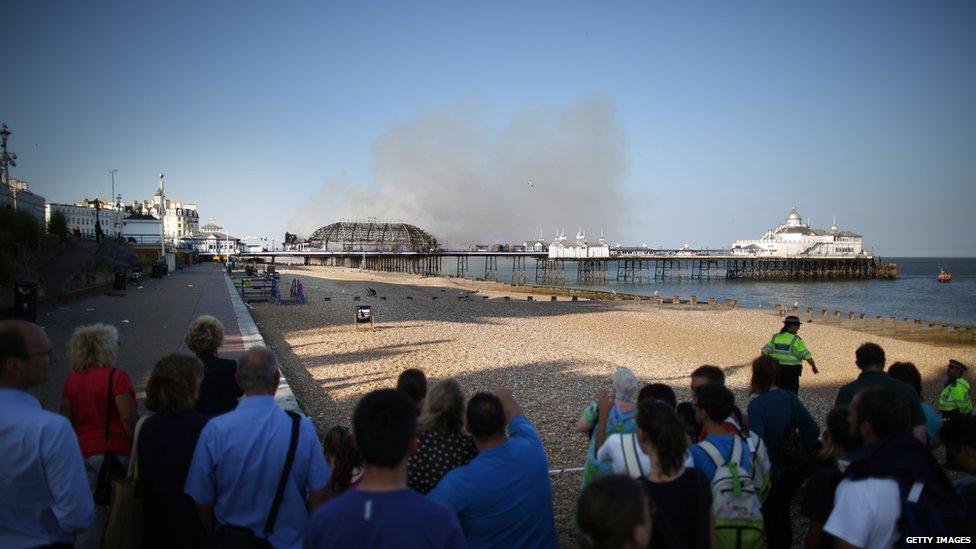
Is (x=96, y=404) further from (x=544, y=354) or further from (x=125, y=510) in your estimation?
(x=544, y=354)

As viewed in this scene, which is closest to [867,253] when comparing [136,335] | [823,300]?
[823,300]

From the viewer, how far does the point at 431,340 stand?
16.2 m

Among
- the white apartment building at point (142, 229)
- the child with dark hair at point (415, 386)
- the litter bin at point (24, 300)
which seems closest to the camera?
the child with dark hair at point (415, 386)

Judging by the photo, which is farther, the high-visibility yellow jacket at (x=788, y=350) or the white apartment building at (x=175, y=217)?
the white apartment building at (x=175, y=217)

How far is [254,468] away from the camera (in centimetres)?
269

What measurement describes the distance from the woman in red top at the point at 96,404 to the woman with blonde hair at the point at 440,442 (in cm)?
180

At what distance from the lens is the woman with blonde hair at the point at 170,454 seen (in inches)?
115

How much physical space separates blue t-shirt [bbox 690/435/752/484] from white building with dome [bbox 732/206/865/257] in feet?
367

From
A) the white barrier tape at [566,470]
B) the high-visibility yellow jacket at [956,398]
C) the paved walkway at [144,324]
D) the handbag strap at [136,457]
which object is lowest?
the white barrier tape at [566,470]

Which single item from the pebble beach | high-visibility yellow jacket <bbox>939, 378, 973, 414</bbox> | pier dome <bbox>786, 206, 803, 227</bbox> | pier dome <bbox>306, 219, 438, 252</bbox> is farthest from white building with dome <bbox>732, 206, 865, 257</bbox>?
high-visibility yellow jacket <bbox>939, 378, 973, 414</bbox>

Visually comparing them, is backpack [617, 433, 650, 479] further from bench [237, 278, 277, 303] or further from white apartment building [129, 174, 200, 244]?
white apartment building [129, 174, 200, 244]

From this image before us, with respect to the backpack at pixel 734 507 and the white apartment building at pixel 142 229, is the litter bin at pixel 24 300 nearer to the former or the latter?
the backpack at pixel 734 507

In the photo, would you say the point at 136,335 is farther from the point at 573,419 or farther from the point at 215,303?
the point at 573,419

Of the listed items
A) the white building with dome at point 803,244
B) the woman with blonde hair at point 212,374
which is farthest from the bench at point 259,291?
the white building with dome at point 803,244
